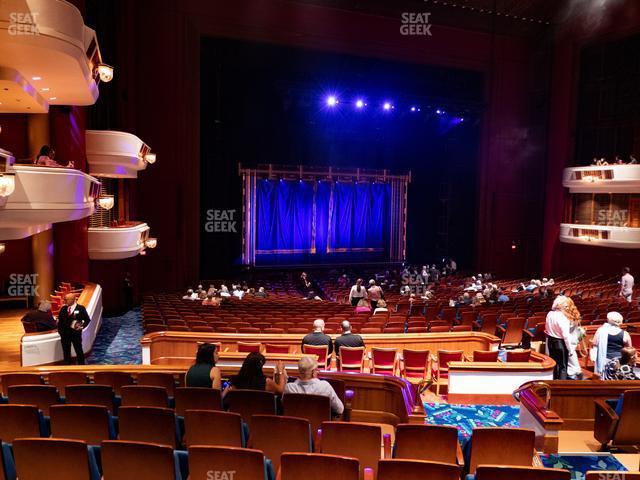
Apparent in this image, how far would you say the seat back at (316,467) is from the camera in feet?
8.55

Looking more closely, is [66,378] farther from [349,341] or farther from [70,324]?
[349,341]

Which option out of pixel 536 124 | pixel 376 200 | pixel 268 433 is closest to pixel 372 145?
pixel 376 200

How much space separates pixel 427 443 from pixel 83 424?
2.19 meters

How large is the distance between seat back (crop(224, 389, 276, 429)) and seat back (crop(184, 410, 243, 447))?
40 cm

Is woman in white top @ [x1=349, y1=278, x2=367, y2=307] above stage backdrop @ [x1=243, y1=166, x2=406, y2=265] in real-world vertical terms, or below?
below

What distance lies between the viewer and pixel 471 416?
5.25 metres

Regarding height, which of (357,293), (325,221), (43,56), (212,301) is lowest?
(212,301)

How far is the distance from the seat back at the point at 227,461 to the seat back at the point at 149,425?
0.63 meters

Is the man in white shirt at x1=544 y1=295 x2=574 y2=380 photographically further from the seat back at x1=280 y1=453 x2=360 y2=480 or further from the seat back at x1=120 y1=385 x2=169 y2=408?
the seat back at x1=120 y1=385 x2=169 y2=408

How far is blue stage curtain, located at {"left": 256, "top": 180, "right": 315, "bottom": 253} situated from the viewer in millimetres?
20953

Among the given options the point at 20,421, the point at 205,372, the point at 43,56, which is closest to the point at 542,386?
the point at 205,372

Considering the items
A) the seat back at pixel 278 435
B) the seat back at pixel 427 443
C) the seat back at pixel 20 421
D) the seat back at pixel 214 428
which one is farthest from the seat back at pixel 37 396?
the seat back at pixel 427 443

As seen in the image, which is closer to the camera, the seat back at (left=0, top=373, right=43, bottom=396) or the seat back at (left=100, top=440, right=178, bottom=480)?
the seat back at (left=100, top=440, right=178, bottom=480)
